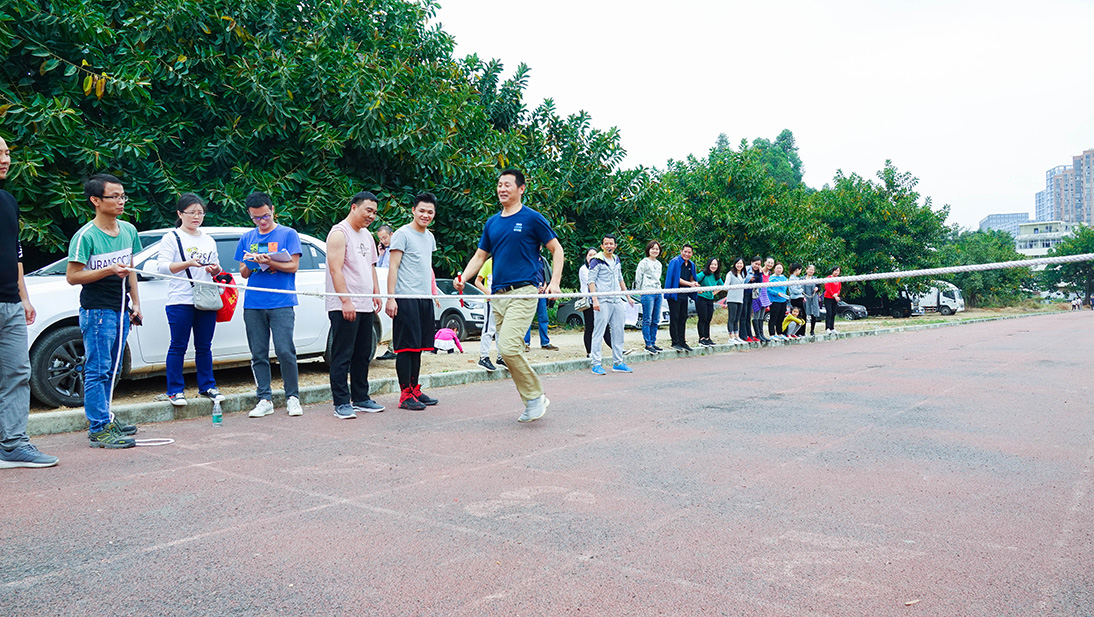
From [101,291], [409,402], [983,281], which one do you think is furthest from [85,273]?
[983,281]

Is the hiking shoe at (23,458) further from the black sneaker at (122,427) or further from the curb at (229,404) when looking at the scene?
the curb at (229,404)

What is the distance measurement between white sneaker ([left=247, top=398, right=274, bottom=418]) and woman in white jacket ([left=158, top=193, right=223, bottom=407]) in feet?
1.04

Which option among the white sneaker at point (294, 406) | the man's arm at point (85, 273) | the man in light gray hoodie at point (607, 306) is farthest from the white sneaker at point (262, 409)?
the man in light gray hoodie at point (607, 306)

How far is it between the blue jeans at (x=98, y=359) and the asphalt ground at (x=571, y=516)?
29 cm

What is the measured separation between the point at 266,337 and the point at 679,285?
7.64m

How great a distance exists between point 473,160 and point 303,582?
11924mm

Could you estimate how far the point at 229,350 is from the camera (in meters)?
7.87

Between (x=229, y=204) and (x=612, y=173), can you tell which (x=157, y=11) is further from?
(x=612, y=173)

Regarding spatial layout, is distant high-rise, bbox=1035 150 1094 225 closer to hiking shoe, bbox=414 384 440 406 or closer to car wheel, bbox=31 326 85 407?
hiking shoe, bbox=414 384 440 406

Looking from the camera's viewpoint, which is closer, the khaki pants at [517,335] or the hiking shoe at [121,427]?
the hiking shoe at [121,427]

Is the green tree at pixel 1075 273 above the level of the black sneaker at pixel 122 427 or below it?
above

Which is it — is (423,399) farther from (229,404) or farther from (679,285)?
(679,285)

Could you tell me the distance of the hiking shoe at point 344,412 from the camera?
A: 660 cm

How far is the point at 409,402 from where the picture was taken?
7137 millimetres
